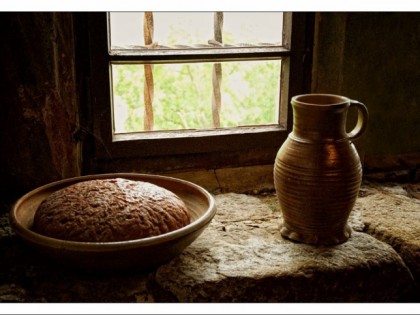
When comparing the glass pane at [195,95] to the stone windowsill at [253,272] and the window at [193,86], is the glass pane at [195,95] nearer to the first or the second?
the window at [193,86]

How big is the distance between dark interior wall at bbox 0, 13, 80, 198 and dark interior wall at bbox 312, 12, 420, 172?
715mm

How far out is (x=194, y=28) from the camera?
1.54 m

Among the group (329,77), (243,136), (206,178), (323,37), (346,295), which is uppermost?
(323,37)

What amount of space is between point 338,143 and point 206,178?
493mm

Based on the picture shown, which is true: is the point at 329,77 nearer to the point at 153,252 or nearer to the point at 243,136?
the point at 243,136

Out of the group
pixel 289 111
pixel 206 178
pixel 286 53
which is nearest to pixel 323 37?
pixel 286 53

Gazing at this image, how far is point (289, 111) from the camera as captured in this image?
1.62m

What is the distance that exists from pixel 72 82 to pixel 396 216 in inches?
36.9

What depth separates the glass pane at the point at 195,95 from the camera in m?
1.55

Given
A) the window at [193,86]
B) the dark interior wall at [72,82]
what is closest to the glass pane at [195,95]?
the window at [193,86]

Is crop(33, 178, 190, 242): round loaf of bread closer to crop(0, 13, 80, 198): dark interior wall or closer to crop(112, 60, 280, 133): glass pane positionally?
crop(0, 13, 80, 198): dark interior wall

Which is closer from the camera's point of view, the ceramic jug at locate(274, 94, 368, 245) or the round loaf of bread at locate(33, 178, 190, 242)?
the round loaf of bread at locate(33, 178, 190, 242)

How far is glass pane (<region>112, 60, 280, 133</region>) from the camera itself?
155 cm

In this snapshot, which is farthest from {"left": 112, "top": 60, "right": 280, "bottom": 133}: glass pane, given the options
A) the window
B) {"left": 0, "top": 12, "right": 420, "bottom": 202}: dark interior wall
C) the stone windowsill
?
the stone windowsill
